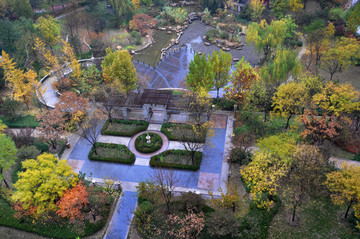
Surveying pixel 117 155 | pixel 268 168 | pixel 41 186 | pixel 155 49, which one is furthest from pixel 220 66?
pixel 41 186

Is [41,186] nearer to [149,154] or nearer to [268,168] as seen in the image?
[149,154]

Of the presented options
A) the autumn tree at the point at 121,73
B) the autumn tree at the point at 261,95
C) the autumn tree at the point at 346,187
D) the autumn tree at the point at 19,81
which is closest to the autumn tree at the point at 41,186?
the autumn tree at the point at 121,73

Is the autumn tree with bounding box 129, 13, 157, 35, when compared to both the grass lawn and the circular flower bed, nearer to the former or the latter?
the circular flower bed

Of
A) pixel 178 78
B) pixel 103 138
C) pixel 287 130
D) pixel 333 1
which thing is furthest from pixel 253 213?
pixel 333 1

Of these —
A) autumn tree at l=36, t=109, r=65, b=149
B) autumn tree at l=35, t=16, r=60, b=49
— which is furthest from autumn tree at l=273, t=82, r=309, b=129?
autumn tree at l=35, t=16, r=60, b=49

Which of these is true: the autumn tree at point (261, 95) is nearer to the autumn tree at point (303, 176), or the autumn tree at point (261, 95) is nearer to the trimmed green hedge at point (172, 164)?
the trimmed green hedge at point (172, 164)

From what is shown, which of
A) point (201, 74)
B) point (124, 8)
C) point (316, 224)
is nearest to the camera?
point (316, 224)

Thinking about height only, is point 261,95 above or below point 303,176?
below

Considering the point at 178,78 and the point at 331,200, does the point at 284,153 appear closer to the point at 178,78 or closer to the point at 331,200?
the point at 331,200
